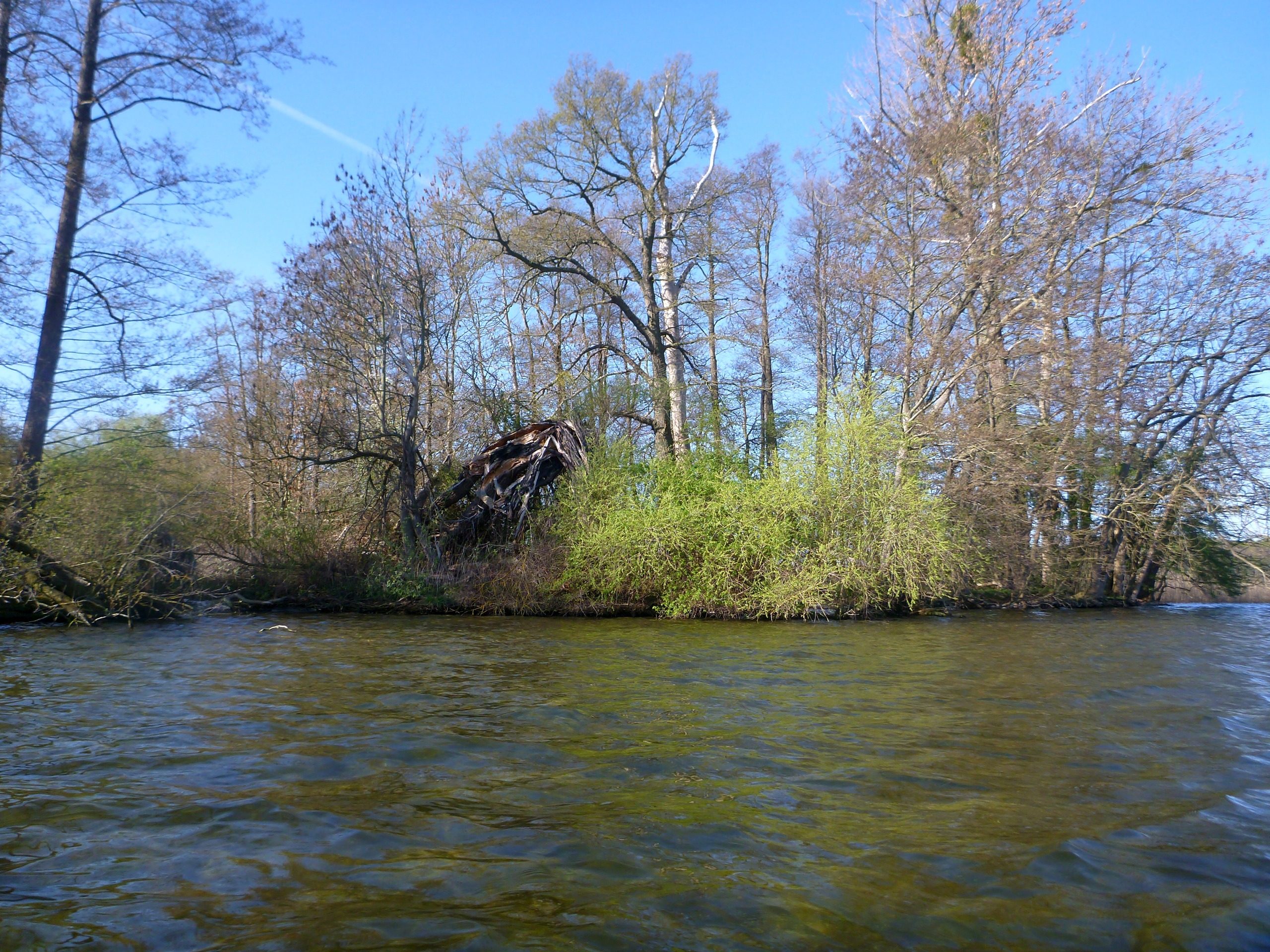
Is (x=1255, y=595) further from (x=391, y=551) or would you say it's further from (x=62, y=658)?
(x=62, y=658)

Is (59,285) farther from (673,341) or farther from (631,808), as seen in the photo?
(631,808)

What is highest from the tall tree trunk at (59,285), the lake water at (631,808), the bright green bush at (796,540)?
the tall tree trunk at (59,285)

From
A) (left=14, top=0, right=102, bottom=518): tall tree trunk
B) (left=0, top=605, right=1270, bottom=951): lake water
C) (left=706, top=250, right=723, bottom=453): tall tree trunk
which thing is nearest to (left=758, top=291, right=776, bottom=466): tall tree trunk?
(left=706, top=250, right=723, bottom=453): tall tree trunk

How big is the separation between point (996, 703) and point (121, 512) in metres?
12.0

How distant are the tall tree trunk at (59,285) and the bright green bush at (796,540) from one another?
27.0ft

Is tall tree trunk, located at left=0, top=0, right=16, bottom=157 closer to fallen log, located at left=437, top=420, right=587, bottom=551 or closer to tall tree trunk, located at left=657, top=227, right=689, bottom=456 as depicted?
fallen log, located at left=437, top=420, right=587, bottom=551

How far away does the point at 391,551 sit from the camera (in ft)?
52.7

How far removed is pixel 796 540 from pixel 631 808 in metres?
10.7

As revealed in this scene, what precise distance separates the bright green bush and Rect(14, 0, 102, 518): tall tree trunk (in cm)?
823

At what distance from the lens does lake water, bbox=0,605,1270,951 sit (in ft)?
9.35

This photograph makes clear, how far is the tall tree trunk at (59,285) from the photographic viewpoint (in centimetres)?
1151

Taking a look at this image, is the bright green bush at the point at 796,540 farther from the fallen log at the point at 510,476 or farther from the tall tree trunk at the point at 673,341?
the tall tree trunk at the point at 673,341

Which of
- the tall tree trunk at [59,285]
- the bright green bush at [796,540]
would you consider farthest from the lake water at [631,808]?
the bright green bush at [796,540]

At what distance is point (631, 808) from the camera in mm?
4086
